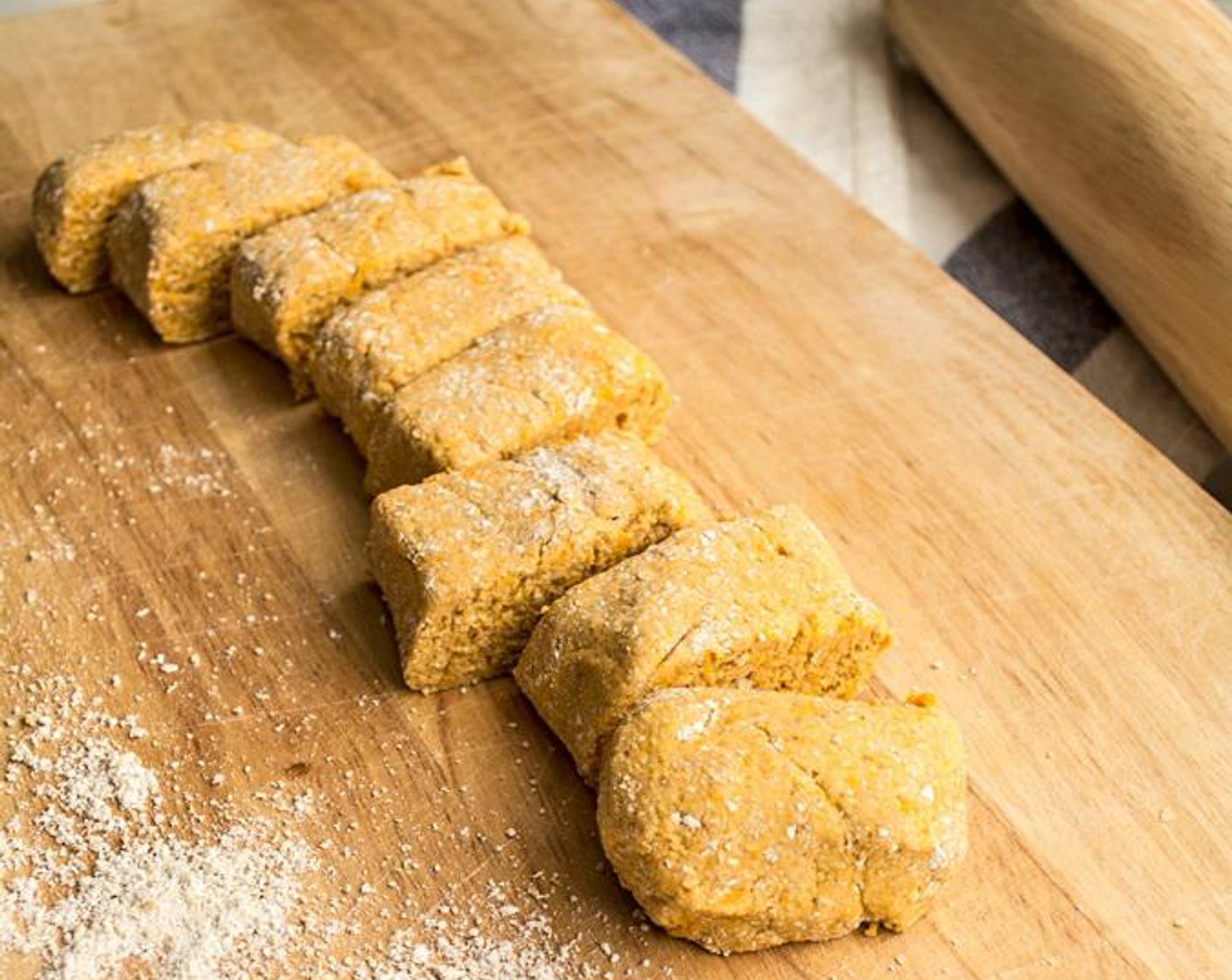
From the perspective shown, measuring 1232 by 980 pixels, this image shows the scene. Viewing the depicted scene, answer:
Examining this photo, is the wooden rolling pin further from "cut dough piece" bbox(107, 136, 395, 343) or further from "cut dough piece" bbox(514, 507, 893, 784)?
"cut dough piece" bbox(107, 136, 395, 343)

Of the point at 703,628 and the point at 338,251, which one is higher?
the point at 703,628

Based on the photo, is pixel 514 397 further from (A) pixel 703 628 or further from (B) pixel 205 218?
(B) pixel 205 218

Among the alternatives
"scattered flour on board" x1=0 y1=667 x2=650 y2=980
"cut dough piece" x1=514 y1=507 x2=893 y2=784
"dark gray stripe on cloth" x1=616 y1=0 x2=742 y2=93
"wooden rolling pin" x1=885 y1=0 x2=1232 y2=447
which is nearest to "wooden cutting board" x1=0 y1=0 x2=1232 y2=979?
"scattered flour on board" x1=0 y1=667 x2=650 y2=980

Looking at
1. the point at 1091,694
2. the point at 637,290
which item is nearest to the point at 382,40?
the point at 637,290

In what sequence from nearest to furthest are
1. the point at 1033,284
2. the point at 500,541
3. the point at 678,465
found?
the point at 500,541 < the point at 678,465 < the point at 1033,284

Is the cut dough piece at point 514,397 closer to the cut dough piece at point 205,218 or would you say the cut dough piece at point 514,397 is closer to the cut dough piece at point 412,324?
the cut dough piece at point 412,324

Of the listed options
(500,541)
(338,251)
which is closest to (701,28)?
(338,251)

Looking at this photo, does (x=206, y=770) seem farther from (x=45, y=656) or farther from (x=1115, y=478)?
(x=1115, y=478)

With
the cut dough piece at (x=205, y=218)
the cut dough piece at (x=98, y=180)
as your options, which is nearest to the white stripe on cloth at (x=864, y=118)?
the cut dough piece at (x=205, y=218)
